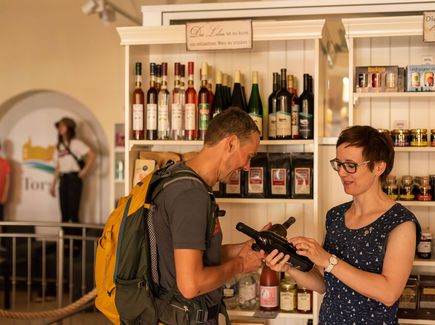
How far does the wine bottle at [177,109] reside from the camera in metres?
3.22

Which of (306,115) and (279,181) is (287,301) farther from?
(306,115)

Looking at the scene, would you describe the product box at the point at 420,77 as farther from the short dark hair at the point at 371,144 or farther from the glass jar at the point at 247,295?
the glass jar at the point at 247,295

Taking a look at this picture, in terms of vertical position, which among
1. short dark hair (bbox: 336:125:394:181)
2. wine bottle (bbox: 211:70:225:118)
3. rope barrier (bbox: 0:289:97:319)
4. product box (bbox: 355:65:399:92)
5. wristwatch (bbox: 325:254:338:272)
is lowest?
rope barrier (bbox: 0:289:97:319)

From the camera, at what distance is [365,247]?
2221 mm

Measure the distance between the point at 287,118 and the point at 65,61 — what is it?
5534mm

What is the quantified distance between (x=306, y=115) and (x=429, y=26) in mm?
707

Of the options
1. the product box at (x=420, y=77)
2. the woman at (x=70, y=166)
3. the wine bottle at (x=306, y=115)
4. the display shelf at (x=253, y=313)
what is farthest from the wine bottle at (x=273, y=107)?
the woman at (x=70, y=166)

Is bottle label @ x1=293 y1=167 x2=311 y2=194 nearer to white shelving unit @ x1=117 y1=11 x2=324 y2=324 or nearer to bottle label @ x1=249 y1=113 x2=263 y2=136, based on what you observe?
white shelving unit @ x1=117 y1=11 x2=324 y2=324

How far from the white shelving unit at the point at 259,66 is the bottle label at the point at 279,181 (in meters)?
0.06

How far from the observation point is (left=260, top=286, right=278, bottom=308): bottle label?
10.2 feet

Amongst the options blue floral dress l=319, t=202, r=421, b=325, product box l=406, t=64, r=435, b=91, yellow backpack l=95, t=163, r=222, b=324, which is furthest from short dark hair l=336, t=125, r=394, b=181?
product box l=406, t=64, r=435, b=91

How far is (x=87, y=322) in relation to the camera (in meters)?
5.87

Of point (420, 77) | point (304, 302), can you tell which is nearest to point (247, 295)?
point (304, 302)

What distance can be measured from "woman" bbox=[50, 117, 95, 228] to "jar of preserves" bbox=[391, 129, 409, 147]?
576 cm
